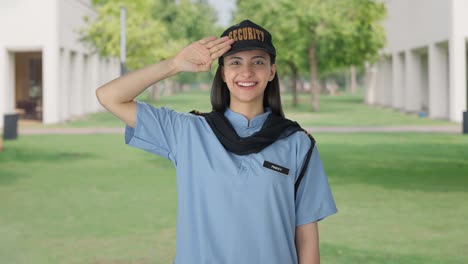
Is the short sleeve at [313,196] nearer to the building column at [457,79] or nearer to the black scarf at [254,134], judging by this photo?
the black scarf at [254,134]

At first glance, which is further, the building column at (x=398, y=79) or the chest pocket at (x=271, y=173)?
the building column at (x=398, y=79)

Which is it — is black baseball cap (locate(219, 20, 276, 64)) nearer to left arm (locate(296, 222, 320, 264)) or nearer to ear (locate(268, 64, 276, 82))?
ear (locate(268, 64, 276, 82))

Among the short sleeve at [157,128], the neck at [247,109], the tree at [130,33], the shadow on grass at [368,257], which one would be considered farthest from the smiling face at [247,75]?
the tree at [130,33]

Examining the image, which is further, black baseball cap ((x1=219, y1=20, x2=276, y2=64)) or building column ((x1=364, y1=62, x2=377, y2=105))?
building column ((x1=364, y1=62, x2=377, y2=105))

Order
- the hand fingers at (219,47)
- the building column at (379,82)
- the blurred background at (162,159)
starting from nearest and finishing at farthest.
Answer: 1. the hand fingers at (219,47)
2. the blurred background at (162,159)
3. the building column at (379,82)

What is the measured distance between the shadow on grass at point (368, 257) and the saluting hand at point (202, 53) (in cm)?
487

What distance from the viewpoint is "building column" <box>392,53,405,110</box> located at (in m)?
45.7

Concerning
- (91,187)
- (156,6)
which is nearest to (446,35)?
(91,187)

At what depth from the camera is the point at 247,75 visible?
3.05 m

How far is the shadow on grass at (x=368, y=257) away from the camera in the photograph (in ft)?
24.6

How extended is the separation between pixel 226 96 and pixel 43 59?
3100cm

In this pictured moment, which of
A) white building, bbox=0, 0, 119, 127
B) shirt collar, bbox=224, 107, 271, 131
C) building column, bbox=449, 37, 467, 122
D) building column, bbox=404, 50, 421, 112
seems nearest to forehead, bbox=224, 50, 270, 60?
shirt collar, bbox=224, 107, 271, 131

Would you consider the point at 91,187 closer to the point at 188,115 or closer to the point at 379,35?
the point at 188,115

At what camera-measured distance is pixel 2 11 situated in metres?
32.8
